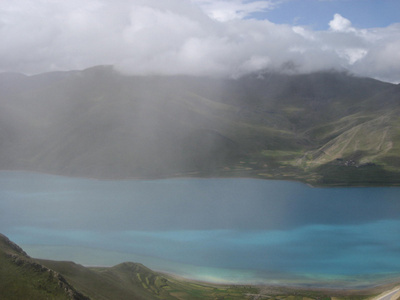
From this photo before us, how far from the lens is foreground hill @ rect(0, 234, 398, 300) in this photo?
20266mm

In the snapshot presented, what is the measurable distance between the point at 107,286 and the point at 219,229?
3080 cm

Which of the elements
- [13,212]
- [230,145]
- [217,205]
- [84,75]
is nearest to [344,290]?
[217,205]

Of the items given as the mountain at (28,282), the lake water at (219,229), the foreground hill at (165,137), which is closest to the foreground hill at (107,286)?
the mountain at (28,282)

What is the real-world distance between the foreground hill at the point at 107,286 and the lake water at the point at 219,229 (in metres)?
3.41

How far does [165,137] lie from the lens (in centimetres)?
13475

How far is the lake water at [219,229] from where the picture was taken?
44.2 meters

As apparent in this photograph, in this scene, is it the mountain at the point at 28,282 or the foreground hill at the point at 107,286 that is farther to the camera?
the foreground hill at the point at 107,286

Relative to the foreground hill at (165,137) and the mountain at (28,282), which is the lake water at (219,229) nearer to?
the foreground hill at (165,137)

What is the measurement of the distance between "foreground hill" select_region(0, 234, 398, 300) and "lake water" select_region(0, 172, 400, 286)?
Answer: 341 centimetres

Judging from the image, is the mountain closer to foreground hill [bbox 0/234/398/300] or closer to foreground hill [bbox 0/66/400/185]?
foreground hill [bbox 0/234/398/300]

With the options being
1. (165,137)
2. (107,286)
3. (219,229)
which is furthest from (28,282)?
(165,137)

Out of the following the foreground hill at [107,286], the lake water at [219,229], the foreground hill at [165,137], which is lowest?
the foreground hill at [107,286]

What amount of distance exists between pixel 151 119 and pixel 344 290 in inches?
4525

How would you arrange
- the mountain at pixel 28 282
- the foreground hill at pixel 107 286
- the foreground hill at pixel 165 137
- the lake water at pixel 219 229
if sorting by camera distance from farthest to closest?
the foreground hill at pixel 165 137 → the lake water at pixel 219 229 → the foreground hill at pixel 107 286 → the mountain at pixel 28 282
